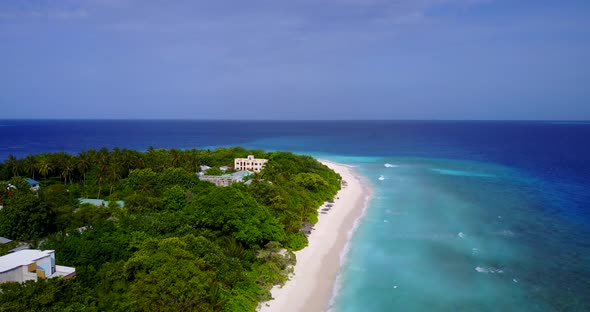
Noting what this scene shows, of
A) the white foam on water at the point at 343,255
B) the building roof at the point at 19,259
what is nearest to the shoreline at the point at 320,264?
the white foam on water at the point at 343,255

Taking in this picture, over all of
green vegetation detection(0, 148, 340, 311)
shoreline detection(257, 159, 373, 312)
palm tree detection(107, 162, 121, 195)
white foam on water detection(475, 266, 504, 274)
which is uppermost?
palm tree detection(107, 162, 121, 195)

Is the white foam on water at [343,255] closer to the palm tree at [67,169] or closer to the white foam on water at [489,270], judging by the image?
the white foam on water at [489,270]

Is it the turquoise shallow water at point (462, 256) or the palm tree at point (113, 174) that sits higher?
the palm tree at point (113, 174)

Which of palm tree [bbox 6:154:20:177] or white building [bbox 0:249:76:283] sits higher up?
palm tree [bbox 6:154:20:177]

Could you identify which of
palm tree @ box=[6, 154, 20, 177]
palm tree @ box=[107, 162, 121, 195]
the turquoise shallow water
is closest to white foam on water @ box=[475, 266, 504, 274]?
the turquoise shallow water

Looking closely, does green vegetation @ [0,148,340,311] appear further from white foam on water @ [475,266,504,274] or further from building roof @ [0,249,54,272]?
white foam on water @ [475,266,504,274]

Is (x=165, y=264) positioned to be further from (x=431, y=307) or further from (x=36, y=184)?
(x=36, y=184)

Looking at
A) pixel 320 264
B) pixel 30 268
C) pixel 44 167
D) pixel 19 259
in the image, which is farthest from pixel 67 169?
pixel 320 264

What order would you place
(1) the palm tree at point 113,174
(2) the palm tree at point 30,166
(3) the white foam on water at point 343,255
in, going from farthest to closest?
(2) the palm tree at point 30,166 → (1) the palm tree at point 113,174 → (3) the white foam on water at point 343,255
